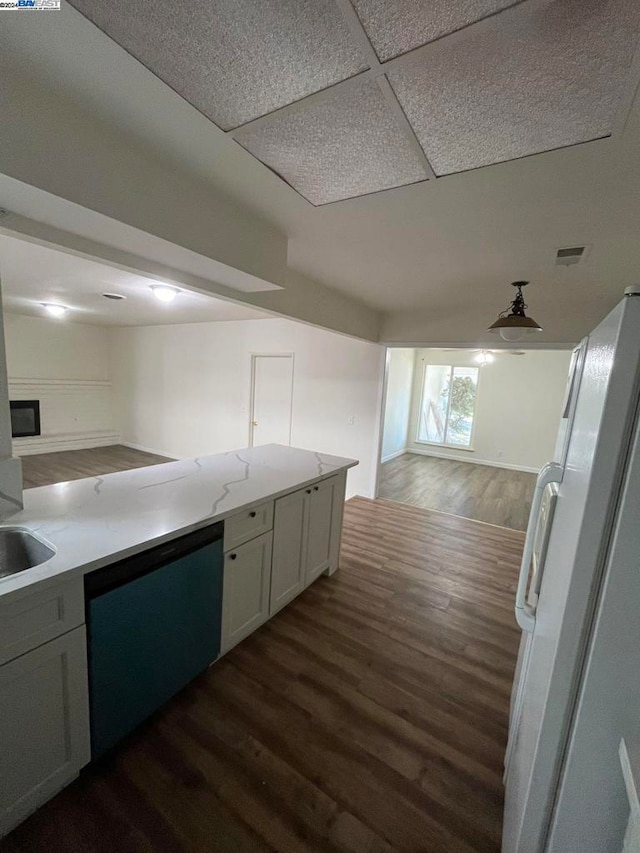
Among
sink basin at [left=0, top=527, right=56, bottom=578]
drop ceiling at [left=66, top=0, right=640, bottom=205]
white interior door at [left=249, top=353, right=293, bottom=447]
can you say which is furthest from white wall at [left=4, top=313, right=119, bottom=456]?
drop ceiling at [left=66, top=0, right=640, bottom=205]

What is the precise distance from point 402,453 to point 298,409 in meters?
3.44

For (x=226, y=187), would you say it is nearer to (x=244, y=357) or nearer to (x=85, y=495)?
(x=85, y=495)

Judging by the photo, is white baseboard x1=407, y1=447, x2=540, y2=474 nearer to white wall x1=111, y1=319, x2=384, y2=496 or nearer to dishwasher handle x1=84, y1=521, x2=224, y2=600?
white wall x1=111, y1=319, x2=384, y2=496

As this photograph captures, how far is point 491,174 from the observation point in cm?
145

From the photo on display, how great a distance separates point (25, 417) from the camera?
6.22 metres

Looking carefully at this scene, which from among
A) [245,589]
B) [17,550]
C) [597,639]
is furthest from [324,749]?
[17,550]

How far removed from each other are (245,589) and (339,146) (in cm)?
216

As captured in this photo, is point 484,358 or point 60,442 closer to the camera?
point 484,358

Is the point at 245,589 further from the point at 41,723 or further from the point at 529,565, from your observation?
the point at 529,565

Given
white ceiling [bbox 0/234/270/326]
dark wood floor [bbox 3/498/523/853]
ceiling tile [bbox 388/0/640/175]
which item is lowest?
dark wood floor [bbox 3/498/523/853]

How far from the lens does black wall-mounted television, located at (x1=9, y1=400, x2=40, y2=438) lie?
6.11m

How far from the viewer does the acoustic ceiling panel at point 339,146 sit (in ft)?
3.74

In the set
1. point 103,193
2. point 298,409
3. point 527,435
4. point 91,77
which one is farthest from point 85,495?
point 527,435

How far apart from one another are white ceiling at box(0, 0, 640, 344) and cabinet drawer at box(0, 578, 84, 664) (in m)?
1.60
